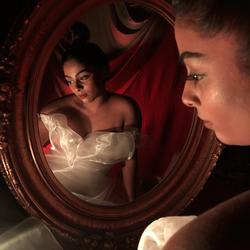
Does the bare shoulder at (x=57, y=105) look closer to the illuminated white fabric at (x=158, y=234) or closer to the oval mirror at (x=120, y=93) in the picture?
the oval mirror at (x=120, y=93)

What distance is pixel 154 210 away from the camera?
1.45 m

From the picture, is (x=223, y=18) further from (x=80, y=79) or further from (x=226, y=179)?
(x=226, y=179)

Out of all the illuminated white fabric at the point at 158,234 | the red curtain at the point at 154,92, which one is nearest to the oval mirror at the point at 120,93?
the red curtain at the point at 154,92

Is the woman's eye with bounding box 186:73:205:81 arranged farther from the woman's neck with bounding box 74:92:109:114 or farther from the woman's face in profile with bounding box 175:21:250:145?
the woman's neck with bounding box 74:92:109:114

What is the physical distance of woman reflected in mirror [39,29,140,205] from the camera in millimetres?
1252

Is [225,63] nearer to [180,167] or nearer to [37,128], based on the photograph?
[37,128]

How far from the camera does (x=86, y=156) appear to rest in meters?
1.32

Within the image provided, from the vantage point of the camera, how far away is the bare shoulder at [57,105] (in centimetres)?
124

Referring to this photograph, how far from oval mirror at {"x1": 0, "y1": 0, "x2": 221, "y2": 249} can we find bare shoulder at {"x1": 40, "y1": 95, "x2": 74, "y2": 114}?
1cm

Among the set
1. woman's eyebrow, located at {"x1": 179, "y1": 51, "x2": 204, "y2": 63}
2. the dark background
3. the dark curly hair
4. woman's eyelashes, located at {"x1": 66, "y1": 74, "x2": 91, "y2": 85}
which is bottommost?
the dark background

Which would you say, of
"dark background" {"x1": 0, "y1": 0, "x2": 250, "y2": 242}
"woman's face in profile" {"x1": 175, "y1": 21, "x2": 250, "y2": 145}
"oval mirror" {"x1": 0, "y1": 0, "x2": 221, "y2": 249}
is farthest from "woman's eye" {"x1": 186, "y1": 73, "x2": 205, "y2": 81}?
"dark background" {"x1": 0, "y1": 0, "x2": 250, "y2": 242}

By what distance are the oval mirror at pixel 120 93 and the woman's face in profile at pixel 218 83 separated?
636 millimetres

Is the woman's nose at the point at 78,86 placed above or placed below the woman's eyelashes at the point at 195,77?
above

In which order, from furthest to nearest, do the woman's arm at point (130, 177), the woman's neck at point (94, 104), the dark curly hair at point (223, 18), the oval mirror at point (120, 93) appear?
1. the woman's arm at point (130, 177)
2. the woman's neck at point (94, 104)
3. the oval mirror at point (120, 93)
4. the dark curly hair at point (223, 18)
